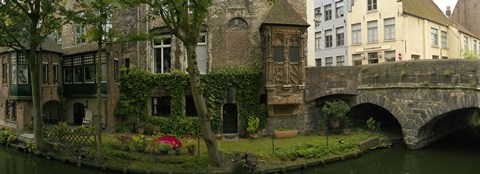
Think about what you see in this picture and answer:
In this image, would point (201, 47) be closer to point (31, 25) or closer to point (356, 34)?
point (31, 25)

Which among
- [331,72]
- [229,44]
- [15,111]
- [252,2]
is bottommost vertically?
[15,111]

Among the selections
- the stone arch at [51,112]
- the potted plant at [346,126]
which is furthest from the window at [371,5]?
the stone arch at [51,112]

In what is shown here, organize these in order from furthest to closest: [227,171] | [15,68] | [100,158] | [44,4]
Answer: [15,68], [44,4], [100,158], [227,171]

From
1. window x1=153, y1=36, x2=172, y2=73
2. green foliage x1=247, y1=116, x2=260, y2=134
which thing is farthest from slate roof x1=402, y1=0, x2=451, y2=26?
window x1=153, y1=36, x2=172, y2=73

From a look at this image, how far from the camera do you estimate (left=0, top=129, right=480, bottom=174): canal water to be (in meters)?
14.8

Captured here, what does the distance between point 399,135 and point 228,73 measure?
10.0 metres

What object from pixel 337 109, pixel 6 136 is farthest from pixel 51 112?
pixel 337 109

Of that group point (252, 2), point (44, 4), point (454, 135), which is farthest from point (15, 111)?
point (454, 135)

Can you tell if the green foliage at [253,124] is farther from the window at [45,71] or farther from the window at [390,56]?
the window at [390,56]

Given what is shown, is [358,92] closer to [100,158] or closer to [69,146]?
[100,158]

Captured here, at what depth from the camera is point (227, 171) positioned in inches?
548

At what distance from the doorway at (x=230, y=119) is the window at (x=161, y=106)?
11.0 ft

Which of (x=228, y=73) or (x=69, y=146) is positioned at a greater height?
(x=228, y=73)

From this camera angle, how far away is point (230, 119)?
2116cm
